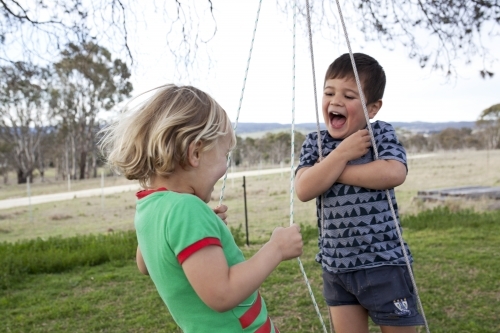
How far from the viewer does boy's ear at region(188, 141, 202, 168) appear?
107 centimetres

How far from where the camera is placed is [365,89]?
1639 mm

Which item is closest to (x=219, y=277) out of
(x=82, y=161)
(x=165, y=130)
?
(x=165, y=130)

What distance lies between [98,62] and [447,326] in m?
5.72

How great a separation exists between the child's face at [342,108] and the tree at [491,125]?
35.4m

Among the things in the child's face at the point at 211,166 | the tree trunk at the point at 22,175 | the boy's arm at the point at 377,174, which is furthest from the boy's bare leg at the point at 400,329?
the tree trunk at the point at 22,175

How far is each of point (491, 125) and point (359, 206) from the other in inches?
1573

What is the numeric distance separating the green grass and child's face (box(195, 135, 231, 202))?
233 cm

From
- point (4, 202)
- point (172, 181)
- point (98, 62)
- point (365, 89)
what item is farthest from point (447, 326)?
point (4, 202)

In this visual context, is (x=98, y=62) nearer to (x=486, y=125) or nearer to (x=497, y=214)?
(x=497, y=214)

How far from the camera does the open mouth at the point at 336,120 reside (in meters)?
1.67

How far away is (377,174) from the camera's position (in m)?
1.53

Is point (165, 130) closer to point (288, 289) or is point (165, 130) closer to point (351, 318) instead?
point (351, 318)

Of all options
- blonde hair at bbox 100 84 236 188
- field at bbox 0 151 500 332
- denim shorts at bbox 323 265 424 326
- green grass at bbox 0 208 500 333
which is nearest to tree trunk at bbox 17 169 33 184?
field at bbox 0 151 500 332

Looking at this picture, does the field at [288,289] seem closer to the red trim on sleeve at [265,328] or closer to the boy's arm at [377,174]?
the boy's arm at [377,174]
